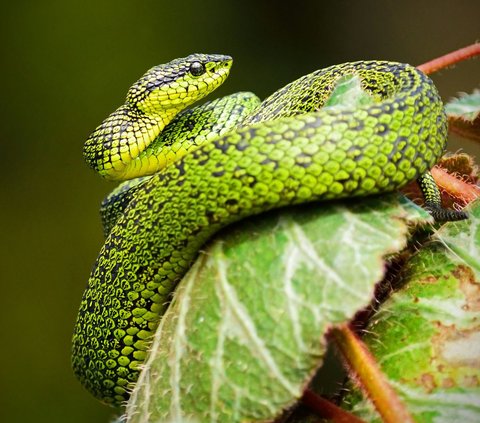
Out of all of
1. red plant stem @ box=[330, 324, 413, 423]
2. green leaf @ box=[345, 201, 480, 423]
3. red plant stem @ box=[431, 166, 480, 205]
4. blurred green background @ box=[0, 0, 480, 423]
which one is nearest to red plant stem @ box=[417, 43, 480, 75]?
red plant stem @ box=[431, 166, 480, 205]

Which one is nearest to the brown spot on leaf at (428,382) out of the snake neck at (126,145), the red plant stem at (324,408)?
the red plant stem at (324,408)

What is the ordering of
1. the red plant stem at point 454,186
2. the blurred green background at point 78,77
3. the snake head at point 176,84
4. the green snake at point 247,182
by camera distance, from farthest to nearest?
1. the blurred green background at point 78,77
2. the snake head at point 176,84
3. the red plant stem at point 454,186
4. the green snake at point 247,182

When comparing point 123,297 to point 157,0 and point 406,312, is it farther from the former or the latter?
point 157,0

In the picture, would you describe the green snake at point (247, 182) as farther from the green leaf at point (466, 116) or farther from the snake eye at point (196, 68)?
the snake eye at point (196, 68)

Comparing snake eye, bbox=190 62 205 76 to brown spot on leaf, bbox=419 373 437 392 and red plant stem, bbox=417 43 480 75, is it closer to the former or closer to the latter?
red plant stem, bbox=417 43 480 75

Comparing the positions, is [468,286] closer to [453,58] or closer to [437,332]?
[437,332]

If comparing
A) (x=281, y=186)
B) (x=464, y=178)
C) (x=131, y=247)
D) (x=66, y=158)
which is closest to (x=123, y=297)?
(x=131, y=247)
